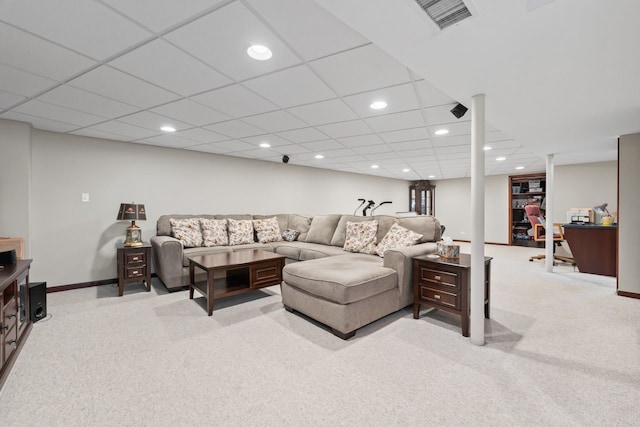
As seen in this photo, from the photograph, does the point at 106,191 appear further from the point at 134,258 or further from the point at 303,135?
the point at 303,135

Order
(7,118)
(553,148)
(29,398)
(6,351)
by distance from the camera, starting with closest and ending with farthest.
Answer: (29,398)
(6,351)
(7,118)
(553,148)

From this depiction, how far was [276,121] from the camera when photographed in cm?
333

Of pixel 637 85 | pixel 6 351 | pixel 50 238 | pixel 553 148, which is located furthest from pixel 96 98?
pixel 553 148

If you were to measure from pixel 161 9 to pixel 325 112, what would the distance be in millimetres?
1806

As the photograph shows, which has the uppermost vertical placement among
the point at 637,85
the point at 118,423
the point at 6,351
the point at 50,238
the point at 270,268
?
the point at 637,85

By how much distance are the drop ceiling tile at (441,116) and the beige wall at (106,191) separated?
3.85m

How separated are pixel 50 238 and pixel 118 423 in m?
3.54

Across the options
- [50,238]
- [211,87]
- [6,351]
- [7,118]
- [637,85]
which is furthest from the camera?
[50,238]

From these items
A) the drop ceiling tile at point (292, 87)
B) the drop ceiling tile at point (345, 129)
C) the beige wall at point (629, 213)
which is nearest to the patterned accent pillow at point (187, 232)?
the drop ceiling tile at point (345, 129)

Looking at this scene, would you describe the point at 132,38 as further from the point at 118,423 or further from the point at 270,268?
the point at 270,268

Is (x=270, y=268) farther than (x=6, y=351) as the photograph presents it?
Yes

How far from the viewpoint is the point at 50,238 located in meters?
3.76

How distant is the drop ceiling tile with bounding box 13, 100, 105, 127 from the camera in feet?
9.22

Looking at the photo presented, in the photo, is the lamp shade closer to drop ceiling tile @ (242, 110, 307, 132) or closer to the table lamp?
the table lamp
